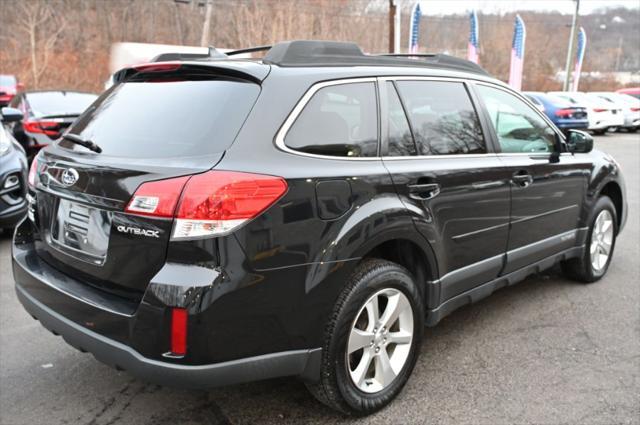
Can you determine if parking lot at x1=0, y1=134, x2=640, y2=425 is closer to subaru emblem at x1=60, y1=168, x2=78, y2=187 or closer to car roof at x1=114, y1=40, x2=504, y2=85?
subaru emblem at x1=60, y1=168, x2=78, y2=187

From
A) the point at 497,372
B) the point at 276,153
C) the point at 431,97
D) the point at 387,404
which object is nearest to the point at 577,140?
the point at 431,97

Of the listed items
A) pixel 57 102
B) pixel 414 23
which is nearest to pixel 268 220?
pixel 57 102

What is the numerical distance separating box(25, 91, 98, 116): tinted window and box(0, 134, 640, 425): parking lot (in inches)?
204

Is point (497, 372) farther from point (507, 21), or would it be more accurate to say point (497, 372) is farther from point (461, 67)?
point (507, 21)

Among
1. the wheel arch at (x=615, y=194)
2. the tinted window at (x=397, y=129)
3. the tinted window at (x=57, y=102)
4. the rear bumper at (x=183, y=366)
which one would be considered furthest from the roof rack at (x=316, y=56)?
the tinted window at (x=57, y=102)

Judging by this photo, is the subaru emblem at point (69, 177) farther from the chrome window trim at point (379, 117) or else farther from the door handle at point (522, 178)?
the door handle at point (522, 178)

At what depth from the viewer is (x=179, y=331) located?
2100mm

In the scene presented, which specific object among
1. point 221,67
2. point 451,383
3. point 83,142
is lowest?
point 451,383

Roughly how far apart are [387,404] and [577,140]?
2.67 m

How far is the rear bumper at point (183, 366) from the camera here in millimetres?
2135

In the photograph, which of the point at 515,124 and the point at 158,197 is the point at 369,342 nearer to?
the point at 158,197

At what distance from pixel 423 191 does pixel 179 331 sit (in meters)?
1.44

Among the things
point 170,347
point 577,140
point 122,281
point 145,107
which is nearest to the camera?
point 170,347

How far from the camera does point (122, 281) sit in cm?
228
